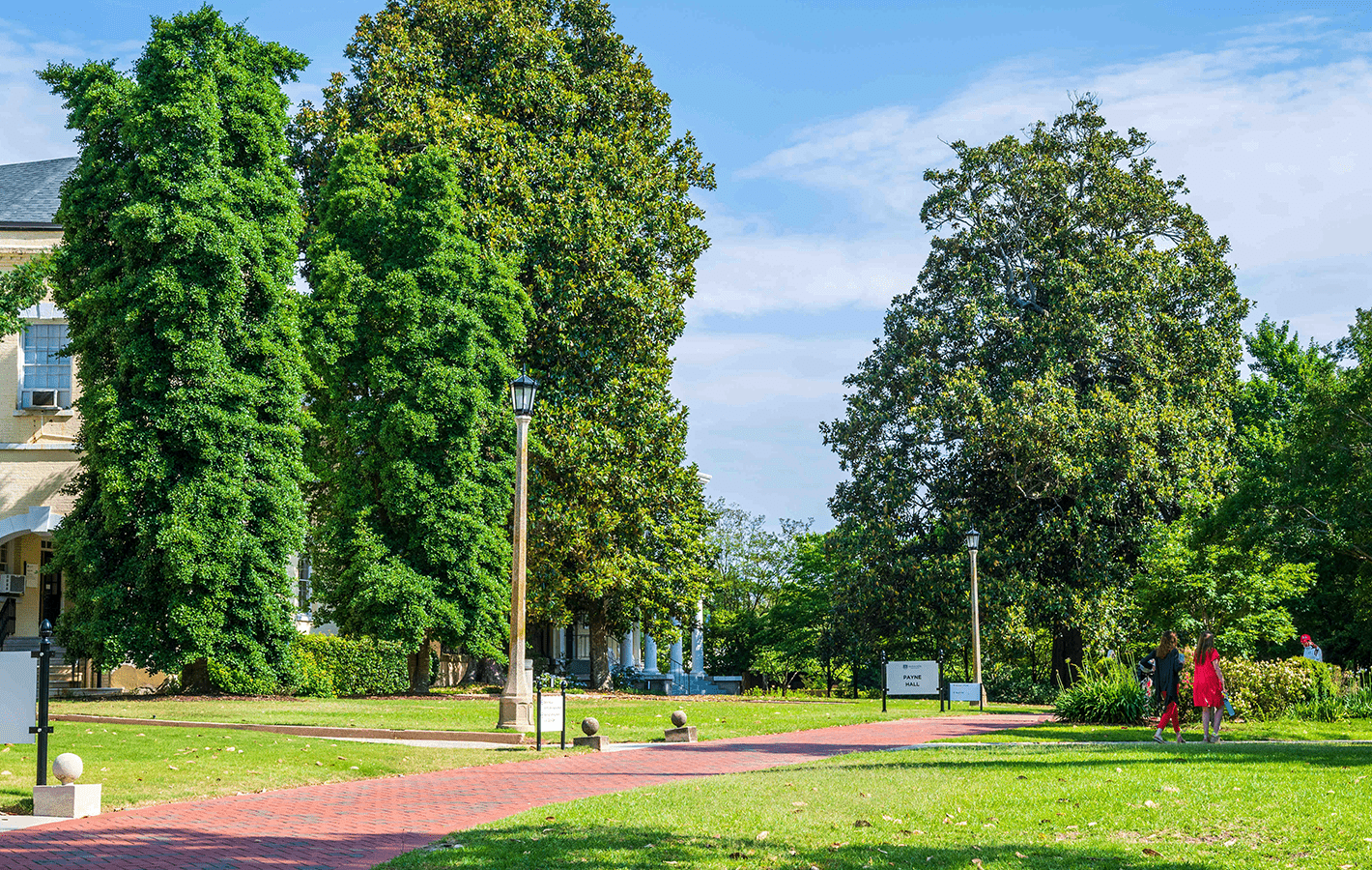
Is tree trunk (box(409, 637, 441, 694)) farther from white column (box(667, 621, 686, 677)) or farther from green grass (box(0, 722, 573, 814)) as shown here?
white column (box(667, 621, 686, 677))

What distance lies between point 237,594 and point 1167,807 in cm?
2175

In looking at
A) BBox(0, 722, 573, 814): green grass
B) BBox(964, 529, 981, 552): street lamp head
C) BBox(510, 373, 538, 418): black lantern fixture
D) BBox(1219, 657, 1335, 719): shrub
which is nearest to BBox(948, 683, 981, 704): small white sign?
BBox(964, 529, 981, 552): street lamp head

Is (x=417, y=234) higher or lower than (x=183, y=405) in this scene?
higher

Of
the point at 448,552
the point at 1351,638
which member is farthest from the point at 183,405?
the point at 1351,638

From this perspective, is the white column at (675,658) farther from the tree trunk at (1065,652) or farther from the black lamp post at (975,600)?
the black lamp post at (975,600)

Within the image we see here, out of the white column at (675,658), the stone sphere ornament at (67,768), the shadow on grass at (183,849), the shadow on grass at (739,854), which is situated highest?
the stone sphere ornament at (67,768)

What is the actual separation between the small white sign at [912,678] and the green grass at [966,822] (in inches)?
635

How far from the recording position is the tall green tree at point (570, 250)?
110ft

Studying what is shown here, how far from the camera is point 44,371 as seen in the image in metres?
34.3

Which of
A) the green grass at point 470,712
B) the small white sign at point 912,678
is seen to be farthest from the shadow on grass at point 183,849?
the small white sign at point 912,678

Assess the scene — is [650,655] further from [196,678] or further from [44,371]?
[44,371]

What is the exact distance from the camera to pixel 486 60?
3794 cm

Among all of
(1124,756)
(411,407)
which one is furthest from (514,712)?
(411,407)

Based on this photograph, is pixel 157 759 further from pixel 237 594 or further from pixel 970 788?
pixel 237 594
